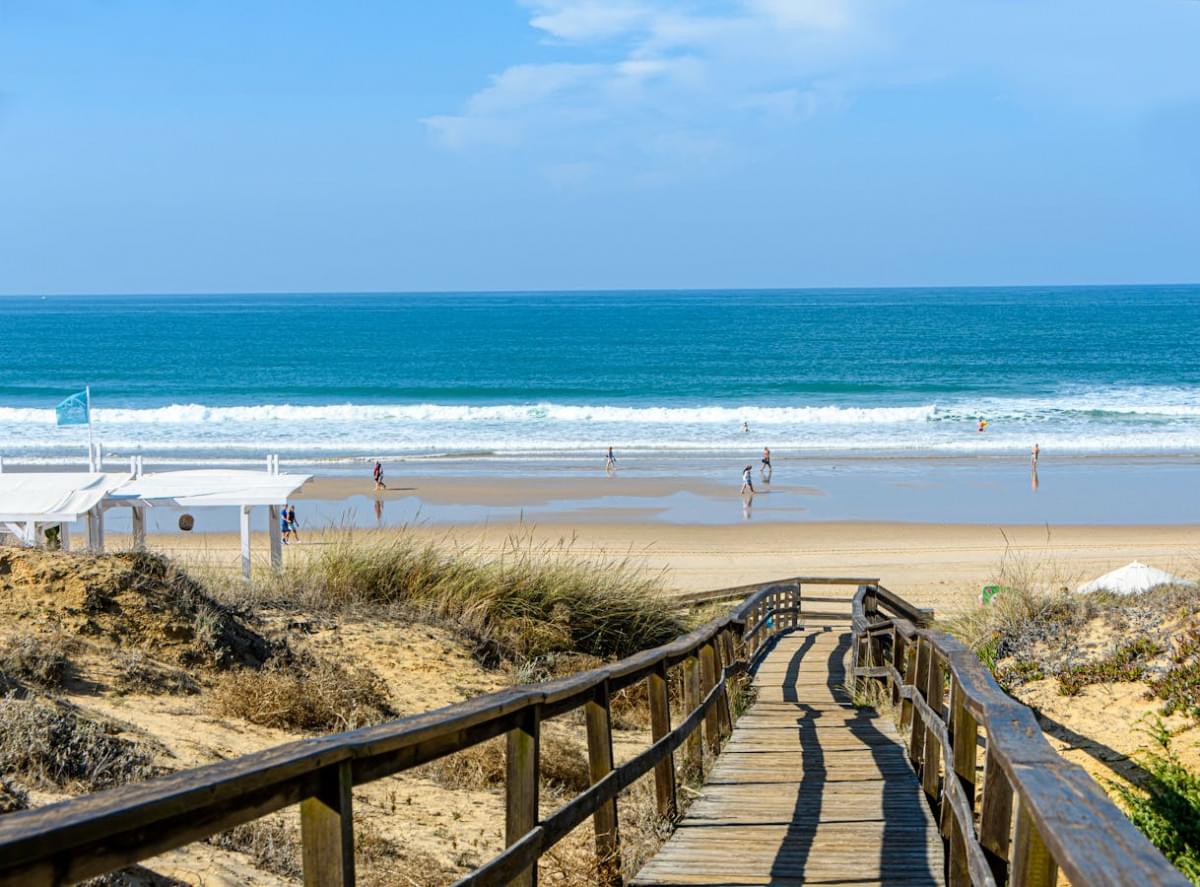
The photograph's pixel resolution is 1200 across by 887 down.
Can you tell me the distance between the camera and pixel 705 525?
3266cm

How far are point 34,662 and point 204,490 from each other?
1078cm

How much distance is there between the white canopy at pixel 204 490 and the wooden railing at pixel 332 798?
12.9 meters

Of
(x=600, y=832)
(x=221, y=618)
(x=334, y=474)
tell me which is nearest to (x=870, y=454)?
(x=334, y=474)

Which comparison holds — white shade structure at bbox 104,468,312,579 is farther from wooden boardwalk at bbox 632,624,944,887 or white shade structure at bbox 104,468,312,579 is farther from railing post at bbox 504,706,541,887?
railing post at bbox 504,706,541,887

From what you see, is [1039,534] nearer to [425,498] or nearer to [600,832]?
[425,498]

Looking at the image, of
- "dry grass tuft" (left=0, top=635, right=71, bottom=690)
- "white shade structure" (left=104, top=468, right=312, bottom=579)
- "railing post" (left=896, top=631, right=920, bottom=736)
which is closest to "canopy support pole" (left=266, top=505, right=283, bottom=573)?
"white shade structure" (left=104, top=468, right=312, bottom=579)

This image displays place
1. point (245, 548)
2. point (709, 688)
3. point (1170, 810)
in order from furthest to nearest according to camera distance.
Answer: point (245, 548) → point (709, 688) → point (1170, 810)

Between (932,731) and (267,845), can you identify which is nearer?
(267,845)

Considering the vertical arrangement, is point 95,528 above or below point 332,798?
below

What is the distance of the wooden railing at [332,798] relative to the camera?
78.0 inches

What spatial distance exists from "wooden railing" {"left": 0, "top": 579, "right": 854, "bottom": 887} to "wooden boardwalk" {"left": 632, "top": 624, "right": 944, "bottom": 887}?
47 cm

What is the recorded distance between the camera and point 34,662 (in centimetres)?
761

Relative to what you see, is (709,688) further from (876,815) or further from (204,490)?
(204,490)

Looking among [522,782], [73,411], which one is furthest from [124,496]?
[522,782]
